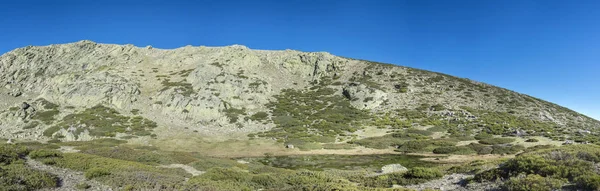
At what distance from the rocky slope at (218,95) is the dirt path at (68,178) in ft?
134

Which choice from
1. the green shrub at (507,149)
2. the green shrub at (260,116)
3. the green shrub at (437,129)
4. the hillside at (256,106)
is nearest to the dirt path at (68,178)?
the hillside at (256,106)

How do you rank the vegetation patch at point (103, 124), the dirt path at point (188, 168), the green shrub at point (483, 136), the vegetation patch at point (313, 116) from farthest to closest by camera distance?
the vegetation patch at point (313, 116) < the vegetation patch at point (103, 124) < the green shrub at point (483, 136) < the dirt path at point (188, 168)

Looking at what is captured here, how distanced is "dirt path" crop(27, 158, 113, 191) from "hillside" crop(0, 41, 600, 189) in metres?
9.89

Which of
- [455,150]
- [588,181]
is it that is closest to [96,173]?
[588,181]

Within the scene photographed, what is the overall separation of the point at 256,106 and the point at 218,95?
10.5 m

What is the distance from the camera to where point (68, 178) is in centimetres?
1720

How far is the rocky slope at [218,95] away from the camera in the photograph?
2530 inches

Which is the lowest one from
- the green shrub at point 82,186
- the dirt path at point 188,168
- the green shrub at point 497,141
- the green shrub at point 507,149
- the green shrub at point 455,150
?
the dirt path at point 188,168

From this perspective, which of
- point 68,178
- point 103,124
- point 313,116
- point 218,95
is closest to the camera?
point 68,178

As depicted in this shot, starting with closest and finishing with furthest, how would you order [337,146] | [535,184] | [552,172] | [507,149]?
1. [535,184]
2. [552,172]
3. [507,149]
4. [337,146]

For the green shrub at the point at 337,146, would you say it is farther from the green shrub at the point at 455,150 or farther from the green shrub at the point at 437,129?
the green shrub at the point at 437,129

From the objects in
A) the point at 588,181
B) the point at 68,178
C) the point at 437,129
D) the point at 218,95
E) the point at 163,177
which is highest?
the point at 218,95

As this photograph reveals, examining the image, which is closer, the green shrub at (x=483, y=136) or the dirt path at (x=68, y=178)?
the dirt path at (x=68, y=178)

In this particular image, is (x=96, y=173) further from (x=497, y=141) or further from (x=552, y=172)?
(x=497, y=141)
